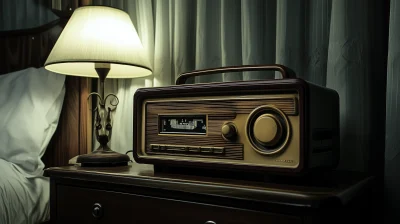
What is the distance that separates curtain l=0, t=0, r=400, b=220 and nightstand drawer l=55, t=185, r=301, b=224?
39 cm

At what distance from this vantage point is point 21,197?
102 centimetres

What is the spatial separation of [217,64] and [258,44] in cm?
14

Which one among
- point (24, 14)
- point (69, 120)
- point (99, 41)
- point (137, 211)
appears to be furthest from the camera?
point (24, 14)

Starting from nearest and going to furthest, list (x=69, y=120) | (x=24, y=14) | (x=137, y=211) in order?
(x=137, y=211), (x=69, y=120), (x=24, y=14)

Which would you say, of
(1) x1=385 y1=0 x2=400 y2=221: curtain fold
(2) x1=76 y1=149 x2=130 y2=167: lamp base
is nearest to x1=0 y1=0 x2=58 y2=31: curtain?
(2) x1=76 y1=149 x2=130 y2=167: lamp base

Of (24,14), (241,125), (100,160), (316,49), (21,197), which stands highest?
(24,14)

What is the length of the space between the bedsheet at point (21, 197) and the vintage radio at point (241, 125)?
429 millimetres

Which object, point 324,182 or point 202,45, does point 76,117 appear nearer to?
point 202,45

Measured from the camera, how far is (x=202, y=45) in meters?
1.11

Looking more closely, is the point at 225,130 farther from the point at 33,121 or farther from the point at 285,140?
the point at 33,121

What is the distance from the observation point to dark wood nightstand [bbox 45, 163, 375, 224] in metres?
0.56

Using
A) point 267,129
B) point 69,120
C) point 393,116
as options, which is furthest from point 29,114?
point 393,116

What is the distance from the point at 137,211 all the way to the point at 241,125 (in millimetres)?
266

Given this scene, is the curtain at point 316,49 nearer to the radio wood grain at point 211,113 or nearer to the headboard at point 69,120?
the headboard at point 69,120
